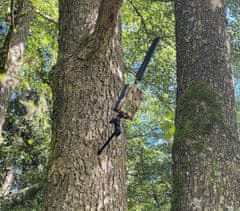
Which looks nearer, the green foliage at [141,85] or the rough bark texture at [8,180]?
the green foliage at [141,85]

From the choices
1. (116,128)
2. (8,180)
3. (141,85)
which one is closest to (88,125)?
(116,128)

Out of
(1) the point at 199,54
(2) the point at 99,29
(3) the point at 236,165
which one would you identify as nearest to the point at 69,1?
(2) the point at 99,29

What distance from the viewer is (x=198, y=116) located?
2062 mm

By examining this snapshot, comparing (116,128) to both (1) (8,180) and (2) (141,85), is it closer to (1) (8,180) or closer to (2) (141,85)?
(2) (141,85)

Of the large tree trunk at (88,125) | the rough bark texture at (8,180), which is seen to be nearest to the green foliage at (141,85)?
the rough bark texture at (8,180)

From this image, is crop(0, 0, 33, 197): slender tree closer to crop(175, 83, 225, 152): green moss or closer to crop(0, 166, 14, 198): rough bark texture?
crop(175, 83, 225, 152): green moss

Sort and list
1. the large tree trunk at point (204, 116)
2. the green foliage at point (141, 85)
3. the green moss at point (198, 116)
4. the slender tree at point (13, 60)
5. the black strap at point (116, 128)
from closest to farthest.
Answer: the black strap at point (116, 128)
the large tree trunk at point (204, 116)
the green moss at point (198, 116)
the slender tree at point (13, 60)
the green foliage at point (141, 85)

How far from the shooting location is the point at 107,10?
4.08ft

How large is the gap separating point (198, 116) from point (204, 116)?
0.04 m

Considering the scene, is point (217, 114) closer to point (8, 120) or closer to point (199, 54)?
point (199, 54)

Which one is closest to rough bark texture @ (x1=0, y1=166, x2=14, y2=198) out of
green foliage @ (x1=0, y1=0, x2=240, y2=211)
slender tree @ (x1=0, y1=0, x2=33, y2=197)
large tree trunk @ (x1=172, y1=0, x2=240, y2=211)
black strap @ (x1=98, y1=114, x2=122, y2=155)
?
green foliage @ (x1=0, y1=0, x2=240, y2=211)

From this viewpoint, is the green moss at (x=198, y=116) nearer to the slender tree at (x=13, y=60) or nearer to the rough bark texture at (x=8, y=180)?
the slender tree at (x=13, y=60)

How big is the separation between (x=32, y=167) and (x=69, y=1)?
17.8ft

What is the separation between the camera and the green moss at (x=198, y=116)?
202 centimetres
